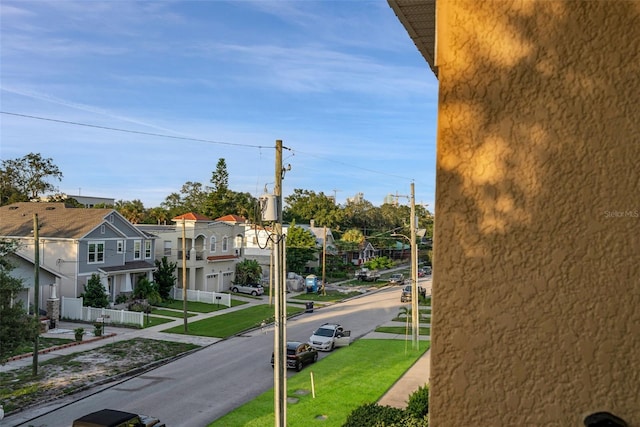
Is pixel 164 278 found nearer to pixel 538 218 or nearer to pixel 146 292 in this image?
pixel 146 292

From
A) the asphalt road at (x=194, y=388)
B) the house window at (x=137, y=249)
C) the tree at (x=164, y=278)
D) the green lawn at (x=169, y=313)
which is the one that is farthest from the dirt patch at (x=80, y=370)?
the house window at (x=137, y=249)

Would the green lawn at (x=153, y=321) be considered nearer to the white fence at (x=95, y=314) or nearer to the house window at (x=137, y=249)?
the white fence at (x=95, y=314)

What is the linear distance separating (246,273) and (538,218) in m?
46.5

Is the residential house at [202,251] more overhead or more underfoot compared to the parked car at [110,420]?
more overhead

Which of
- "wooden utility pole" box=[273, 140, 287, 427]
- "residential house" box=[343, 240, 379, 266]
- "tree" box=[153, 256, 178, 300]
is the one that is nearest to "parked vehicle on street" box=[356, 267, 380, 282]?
"residential house" box=[343, 240, 379, 266]

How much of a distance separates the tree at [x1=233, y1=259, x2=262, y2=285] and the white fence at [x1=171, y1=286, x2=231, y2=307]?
24.8ft

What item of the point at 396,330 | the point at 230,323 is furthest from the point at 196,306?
the point at 396,330

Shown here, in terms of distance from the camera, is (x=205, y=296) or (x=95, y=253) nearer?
(x=95, y=253)

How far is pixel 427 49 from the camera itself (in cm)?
495

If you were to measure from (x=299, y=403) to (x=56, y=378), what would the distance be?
380 inches

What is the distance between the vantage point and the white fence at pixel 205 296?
128ft

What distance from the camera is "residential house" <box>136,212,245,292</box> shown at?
42.7 m

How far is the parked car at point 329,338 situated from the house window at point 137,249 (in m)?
18.2

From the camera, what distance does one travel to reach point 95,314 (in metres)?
30.8
